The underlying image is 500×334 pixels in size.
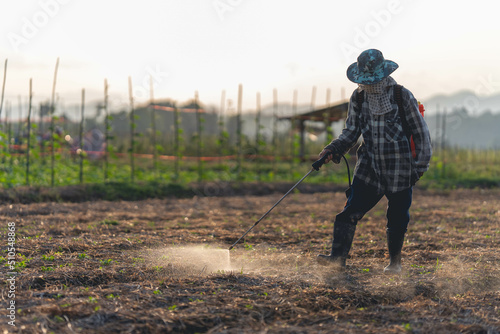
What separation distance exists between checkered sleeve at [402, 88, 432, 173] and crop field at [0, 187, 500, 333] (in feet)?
3.64

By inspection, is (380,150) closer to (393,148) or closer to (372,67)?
(393,148)

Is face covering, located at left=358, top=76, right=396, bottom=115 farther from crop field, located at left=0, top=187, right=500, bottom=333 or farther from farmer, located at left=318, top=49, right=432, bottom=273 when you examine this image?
crop field, located at left=0, top=187, right=500, bottom=333

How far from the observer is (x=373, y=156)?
14.4ft

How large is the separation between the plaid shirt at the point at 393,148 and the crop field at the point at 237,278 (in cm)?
91

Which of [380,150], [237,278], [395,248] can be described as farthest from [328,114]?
[237,278]

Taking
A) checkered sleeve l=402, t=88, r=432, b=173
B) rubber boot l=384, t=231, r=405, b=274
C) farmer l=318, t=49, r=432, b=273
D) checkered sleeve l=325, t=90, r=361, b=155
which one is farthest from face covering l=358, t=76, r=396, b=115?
rubber boot l=384, t=231, r=405, b=274

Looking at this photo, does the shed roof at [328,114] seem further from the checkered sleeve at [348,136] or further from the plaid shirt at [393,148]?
the plaid shirt at [393,148]

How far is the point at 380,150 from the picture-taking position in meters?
4.32

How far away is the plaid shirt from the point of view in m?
4.23

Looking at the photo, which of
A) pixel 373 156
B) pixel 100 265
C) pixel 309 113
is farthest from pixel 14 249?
pixel 309 113

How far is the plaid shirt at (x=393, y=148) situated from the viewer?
166 inches

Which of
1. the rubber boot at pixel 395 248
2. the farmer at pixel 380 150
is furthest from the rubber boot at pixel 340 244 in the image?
the rubber boot at pixel 395 248

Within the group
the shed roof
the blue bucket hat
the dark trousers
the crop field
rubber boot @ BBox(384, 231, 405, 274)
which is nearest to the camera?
the crop field

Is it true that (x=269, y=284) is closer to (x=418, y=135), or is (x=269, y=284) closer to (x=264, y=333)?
(x=264, y=333)
